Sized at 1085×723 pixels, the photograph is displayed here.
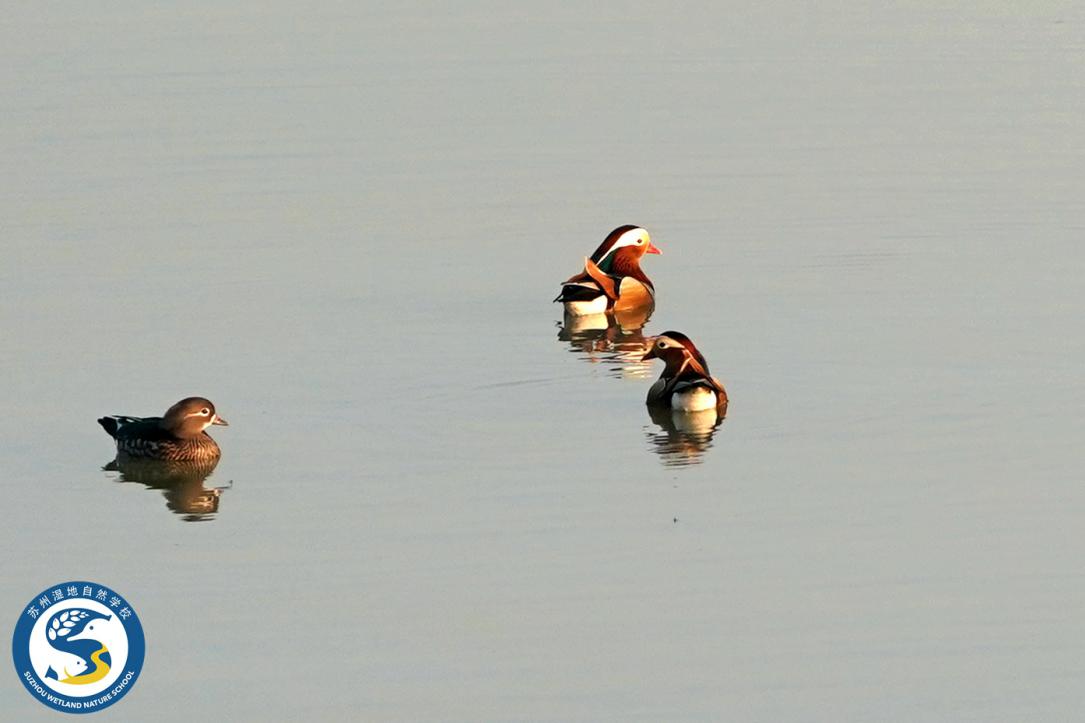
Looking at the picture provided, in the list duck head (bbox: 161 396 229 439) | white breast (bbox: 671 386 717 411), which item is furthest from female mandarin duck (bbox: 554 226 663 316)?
duck head (bbox: 161 396 229 439)

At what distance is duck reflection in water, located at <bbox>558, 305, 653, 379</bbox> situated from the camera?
20734 millimetres

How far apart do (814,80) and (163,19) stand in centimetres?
1171

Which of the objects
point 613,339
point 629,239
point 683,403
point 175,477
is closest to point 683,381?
point 683,403

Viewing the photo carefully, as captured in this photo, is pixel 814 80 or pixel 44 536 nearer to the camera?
pixel 44 536

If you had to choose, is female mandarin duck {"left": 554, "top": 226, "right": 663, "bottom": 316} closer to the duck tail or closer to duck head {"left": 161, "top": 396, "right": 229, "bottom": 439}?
duck head {"left": 161, "top": 396, "right": 229, "bottom": 439}

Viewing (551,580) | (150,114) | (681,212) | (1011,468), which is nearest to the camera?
(551,580)

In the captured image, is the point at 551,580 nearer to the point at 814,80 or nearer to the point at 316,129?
the point at 316,129

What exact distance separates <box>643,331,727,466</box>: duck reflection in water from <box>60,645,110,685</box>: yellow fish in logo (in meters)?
5.36

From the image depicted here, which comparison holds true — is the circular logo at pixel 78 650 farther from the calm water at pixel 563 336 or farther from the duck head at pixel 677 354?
the duck head at pixel 677 354

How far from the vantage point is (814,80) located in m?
31.9

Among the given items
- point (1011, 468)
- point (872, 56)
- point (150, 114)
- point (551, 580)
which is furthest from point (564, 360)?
point (872, 56)

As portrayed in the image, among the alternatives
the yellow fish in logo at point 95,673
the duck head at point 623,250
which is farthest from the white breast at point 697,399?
the yellow fish in logo at point 95,673

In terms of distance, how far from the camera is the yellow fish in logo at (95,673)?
12758mm

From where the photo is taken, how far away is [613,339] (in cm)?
2220
